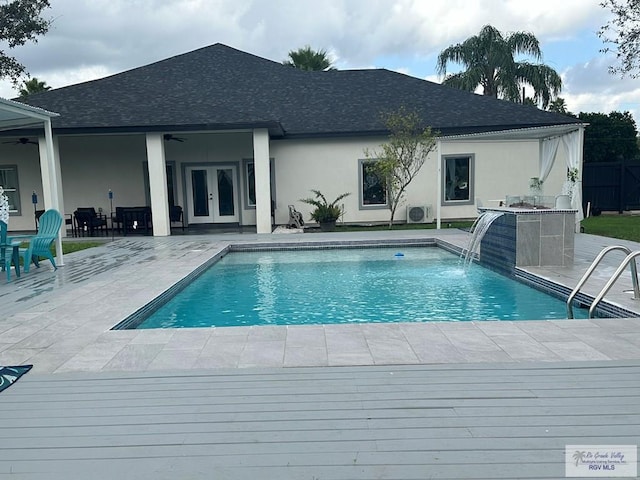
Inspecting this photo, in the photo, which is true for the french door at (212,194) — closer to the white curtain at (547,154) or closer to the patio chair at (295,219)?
the patio chair at (295,219)

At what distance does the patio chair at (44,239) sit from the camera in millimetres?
8805

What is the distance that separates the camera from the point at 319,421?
303 cm

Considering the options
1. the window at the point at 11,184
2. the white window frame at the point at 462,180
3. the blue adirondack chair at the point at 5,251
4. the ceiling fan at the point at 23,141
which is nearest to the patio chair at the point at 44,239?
the blue adirondack chair at the point at 5,251

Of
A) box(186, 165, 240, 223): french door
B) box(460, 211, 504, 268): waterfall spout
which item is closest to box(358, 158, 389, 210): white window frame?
box(186, 165, 240, 223): french door

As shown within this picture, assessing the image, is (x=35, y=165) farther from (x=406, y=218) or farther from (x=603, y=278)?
(x=603, y=278)

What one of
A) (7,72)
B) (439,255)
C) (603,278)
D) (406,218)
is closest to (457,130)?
(406,218)

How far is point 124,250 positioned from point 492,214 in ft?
28.5

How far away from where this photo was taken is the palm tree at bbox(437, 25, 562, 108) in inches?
1014

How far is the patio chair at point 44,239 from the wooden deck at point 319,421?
574 centimetres

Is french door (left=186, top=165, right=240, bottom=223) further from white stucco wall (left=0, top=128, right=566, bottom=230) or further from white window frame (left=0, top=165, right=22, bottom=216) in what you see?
white window frame (left=0, top=165, right=22, bottom=216)

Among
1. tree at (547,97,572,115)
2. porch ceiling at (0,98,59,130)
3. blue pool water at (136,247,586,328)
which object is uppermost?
tree at (547,97,572,115)

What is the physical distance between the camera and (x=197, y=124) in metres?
14.4

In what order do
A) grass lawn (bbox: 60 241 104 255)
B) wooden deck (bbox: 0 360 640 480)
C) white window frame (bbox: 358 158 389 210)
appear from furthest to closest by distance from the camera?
1. white window frame (bbox: 358 158 389 210)
2. grass lawn (bbox: 60 241 104 255)
3. wooden deck (bbox: 0 360 640 480)

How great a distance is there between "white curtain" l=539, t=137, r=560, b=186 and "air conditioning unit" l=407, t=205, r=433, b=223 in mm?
4337
